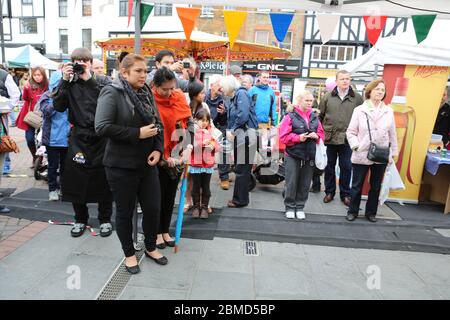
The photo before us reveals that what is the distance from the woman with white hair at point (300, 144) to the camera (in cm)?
431

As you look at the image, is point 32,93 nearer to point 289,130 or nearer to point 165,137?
point 165,137

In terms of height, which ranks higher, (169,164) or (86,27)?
(86,27)

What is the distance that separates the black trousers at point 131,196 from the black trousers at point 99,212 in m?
0.84

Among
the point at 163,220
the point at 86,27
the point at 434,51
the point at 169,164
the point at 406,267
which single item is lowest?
the point at 406,267

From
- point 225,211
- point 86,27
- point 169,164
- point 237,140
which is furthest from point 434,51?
point 86,27

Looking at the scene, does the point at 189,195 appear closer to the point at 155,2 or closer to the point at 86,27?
the point at 155,2

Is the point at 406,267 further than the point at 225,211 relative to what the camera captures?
No

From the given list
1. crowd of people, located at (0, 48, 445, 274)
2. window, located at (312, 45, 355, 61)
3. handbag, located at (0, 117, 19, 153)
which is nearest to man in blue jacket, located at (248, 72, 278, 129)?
crowd of people, located at (0, 48, 445, 274)

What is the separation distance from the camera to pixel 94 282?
110 inches

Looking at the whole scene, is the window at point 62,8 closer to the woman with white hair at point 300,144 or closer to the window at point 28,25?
the window at point 28,25

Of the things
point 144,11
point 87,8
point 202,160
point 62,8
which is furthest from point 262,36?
point 202,160

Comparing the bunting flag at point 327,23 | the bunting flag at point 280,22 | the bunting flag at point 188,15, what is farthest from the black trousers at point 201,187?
the bunting flag at point 327,23

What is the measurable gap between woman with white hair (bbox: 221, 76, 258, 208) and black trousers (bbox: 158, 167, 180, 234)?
146cm

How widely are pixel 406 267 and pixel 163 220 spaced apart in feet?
7.78
